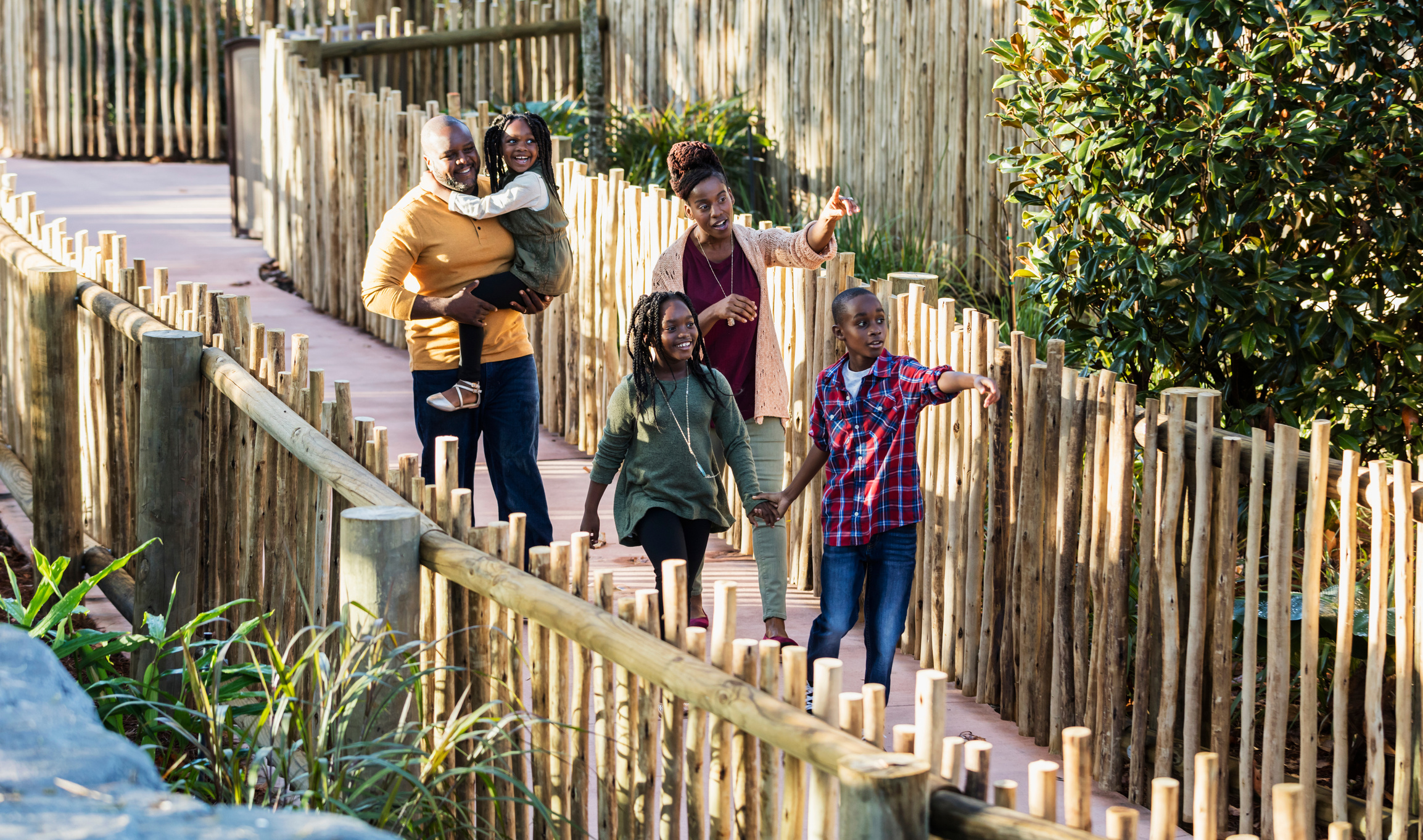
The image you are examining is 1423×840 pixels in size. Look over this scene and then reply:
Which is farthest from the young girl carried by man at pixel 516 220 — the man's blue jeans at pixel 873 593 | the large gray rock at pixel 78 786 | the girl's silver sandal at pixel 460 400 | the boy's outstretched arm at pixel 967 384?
the large gray rock at pixel 78 786

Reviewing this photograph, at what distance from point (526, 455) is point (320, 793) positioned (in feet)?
7.73

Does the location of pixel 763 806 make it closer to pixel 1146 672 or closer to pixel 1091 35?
pixel 1146 672

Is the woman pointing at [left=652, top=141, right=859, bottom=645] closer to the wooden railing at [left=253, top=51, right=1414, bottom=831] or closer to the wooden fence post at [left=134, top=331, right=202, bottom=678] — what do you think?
the wooden railing at [left=253, top=51, right=1414, bottom=831]

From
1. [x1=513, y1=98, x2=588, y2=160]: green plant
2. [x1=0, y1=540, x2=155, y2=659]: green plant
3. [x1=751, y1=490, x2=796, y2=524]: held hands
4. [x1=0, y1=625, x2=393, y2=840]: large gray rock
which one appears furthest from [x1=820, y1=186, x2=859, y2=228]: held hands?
[x1=513, y1=98, x2=588, y2=160]: green plant

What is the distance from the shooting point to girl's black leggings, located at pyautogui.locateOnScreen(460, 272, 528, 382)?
536 centimetres

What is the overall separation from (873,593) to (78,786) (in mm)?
2785

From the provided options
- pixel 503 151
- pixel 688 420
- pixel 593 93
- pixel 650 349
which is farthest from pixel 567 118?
pixel 688 420

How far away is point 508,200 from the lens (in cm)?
543

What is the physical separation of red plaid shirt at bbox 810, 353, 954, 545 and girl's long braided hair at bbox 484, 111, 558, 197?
1.58 meters

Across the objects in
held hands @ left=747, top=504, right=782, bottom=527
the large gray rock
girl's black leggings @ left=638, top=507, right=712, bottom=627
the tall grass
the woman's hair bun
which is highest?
the woman's hair bun

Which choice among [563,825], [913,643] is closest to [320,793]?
[563,825]

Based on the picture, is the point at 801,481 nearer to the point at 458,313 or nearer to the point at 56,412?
the point at 458,313

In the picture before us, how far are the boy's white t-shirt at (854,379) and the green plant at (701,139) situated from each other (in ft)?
19.7

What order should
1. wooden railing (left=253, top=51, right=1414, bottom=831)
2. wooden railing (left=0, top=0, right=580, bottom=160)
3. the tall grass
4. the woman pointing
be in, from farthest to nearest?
wooden railing (left=0, top=0, right=580, bottom=160) → the woman pointing → wooden railing (left=253, top=51, right=1414, bottom=831) → the tall grass
